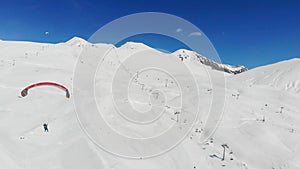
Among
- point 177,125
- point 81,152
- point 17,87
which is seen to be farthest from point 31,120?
point 177,125

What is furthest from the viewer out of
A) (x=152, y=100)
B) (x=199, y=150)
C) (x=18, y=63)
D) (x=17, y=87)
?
(x=18, y=63)

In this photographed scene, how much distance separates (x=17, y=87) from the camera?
24.8 meters

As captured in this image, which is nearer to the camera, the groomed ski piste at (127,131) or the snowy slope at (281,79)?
the groomed ski piste at (127,131)

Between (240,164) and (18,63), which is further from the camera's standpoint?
(18,63)

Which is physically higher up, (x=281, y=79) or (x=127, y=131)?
(x=281, y=79)

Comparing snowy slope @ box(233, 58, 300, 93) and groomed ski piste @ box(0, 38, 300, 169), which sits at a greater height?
snowy slope @ box(233, 58, 300, 93)

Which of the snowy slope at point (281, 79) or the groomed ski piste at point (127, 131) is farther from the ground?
the snowy slope at point (281, 79)

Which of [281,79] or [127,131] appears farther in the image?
[281,79]

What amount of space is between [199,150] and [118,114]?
7985 millimetres

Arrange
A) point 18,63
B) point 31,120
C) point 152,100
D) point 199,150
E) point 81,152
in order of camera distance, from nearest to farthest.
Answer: point 81,152 < point 31,120 < point 199,150 < point 152,100 < point 18,63

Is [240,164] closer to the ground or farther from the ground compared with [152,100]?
closer to the ground

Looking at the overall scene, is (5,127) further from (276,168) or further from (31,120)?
(276,168)

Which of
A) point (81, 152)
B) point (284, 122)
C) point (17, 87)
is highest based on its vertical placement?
point (17, 87)

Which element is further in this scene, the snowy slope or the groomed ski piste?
the snowy slope
